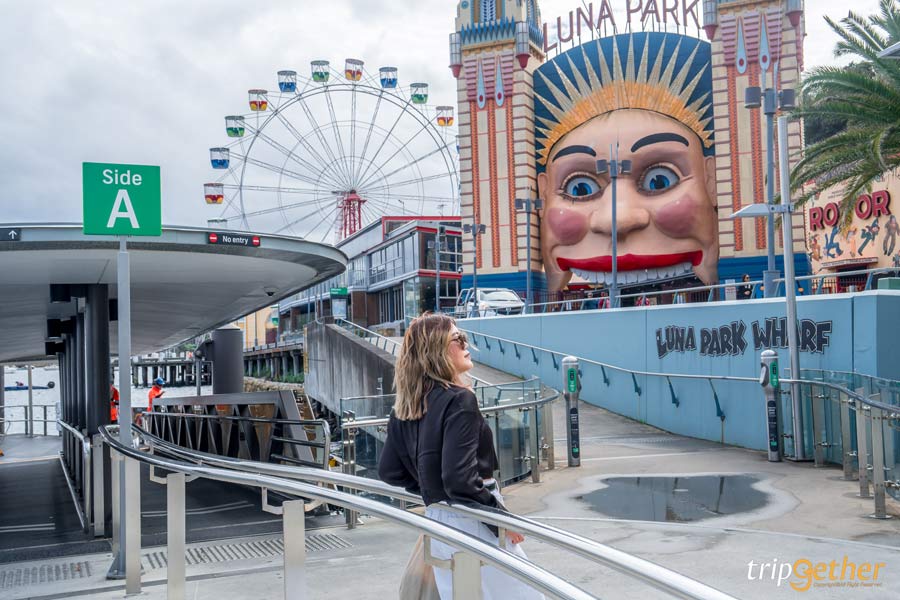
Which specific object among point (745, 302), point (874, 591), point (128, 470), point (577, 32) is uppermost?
point (577, 32)

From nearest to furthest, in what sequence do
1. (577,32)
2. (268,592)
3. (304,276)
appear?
(268,592), (304,276), (577,32)

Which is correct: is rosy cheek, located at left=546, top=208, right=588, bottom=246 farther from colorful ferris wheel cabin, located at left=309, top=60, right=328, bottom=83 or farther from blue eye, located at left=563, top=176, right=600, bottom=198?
colorful ferris wheel cabin, located at left=309, top=60, right=328, bottom=83

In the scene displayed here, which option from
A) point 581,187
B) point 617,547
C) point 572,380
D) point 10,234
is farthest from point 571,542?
point 581,187

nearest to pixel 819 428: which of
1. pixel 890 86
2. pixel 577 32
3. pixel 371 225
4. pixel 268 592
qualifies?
pixel 890 86

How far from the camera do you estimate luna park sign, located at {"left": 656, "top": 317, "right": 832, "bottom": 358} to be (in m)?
15.2

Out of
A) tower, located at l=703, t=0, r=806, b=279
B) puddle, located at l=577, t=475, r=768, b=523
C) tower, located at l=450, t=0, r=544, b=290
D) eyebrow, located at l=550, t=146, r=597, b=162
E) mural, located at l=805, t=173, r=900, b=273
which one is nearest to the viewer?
puddle, located at l=577, t=475, r=768, b=523

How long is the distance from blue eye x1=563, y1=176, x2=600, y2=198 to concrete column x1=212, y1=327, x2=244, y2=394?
21.8 metres

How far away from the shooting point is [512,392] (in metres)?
11.7

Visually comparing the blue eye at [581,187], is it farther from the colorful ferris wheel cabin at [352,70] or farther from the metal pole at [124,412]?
the metal pole at [124,412]

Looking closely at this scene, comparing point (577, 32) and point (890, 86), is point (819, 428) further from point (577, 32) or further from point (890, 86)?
point (577, 32)

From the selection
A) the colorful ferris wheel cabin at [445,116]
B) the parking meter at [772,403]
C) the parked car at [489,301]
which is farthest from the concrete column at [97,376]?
the colorful ferris wheel cabin at [445,116]

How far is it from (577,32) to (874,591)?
129 feet

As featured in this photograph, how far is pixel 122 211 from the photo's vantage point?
23.0 feet

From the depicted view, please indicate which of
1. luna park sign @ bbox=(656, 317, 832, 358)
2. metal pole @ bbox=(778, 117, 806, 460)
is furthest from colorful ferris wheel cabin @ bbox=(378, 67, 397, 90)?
metal pole @ bbox=(778, 117, 806, 460)
